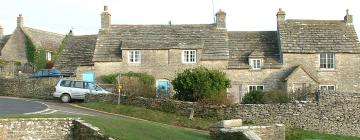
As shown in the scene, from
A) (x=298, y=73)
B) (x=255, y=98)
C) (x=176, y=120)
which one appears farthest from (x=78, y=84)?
(x=298, y=73)

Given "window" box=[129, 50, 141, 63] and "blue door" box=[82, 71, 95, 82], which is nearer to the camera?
"blue door" box=[82, 71, 95, 82]

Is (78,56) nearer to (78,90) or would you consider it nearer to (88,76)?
(88,76)

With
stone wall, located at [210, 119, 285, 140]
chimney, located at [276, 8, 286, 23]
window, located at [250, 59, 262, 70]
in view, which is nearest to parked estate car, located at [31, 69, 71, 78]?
window, located at [250, 59, 262, 70]

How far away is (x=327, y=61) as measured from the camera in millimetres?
46000

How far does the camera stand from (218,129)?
79.8 ft

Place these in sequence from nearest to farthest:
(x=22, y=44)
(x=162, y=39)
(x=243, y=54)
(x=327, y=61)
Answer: (x=327, y=61)
(x=243, y=54)
(x=162, y=39)
(x=22, y=44)

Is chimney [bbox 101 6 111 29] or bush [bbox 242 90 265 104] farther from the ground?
chimney [bbox 101 6 111 29]

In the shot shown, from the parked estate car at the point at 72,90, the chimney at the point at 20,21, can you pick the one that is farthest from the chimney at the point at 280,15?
the chimney at the point at 20,21

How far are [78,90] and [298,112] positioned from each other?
48.7 feet

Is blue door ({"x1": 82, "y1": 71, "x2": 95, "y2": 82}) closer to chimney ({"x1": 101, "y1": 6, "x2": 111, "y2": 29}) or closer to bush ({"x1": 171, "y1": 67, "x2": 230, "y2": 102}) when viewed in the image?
chimney ({"x1": 101, "y1": 6, "x2": 111, "y2": 29})

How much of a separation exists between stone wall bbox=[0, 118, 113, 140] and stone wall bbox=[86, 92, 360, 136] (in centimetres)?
1403

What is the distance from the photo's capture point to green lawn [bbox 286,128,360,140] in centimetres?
3089

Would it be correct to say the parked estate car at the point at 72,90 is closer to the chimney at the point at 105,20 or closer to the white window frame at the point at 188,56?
the white window frame at the point at 188,56

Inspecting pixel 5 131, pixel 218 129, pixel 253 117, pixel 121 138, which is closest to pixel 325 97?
pixel 253 117
